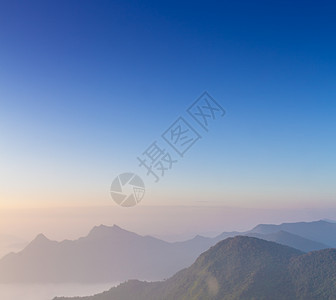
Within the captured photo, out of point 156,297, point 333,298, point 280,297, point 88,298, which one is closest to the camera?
point 333,298

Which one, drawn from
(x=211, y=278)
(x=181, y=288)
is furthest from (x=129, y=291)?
(x=211, y=278)

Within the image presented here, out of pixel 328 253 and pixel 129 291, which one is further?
pixel 129 291

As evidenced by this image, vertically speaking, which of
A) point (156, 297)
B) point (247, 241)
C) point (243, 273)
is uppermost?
point (247, 241)

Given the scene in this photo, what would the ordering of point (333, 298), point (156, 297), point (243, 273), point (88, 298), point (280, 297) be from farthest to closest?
1. point (88, 298)
2. point (156, 297)
3. point (243, 273)
4. point (280, 297)
5. point (333, 298)

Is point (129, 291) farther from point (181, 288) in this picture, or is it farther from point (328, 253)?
point (328, 253)

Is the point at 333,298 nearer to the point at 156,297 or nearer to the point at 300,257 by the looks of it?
the point at 300,257

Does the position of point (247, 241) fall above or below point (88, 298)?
above
